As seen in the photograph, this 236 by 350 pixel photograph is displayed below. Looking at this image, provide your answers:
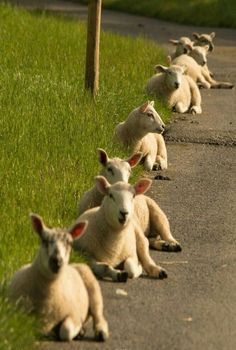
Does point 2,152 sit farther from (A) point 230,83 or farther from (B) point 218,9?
(B) point 218,9

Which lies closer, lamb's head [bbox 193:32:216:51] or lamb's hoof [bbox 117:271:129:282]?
lamb's hoof [bbox 117:271:129:282]

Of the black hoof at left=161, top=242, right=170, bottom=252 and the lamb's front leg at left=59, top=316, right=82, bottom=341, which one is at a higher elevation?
the lamb's front leg at left=59, top=316, right=82, bottom=341

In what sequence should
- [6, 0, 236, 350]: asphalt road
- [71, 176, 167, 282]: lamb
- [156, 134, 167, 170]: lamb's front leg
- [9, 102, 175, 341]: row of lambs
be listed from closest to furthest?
[9, 102, 175, 341]: row of lambs
[6, 0, 236, 350]: asphalt road
[71, 176, 167, 282]: lamb
[156, 134, 167, 170]: lamb's front leg

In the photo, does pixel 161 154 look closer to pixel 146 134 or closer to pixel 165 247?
pixel 146 134

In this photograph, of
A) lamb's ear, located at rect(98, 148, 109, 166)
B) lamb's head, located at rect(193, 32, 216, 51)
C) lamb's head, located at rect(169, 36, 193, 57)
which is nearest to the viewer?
lamb's ear, located at rect(98, 148, 109, 166)

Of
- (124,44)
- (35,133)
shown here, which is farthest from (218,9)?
(35,133)

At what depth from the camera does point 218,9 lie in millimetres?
34125

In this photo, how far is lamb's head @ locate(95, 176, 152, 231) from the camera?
10.4m

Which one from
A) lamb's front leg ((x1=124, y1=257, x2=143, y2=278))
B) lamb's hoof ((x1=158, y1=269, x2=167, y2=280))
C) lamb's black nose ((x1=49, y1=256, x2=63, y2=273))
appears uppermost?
lamb's black nose ((x1=49, y1=256, x2=63, y2=273))

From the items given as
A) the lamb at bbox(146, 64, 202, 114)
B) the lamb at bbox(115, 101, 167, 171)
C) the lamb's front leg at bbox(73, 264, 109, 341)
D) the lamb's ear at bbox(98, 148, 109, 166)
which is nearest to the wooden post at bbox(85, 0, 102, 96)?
the lamb at bbox(146, 64, 202, 114)

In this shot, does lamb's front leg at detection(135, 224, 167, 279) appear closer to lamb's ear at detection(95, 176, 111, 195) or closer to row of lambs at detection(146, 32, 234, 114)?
lamb's ear at detection(95, 176, 111, 195)

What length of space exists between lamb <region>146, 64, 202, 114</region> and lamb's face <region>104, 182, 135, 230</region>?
8666 millimetres

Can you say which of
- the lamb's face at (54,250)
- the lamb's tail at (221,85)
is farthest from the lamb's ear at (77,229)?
the lamb's tail at (221,85)

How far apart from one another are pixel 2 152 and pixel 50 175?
872 millimetres
